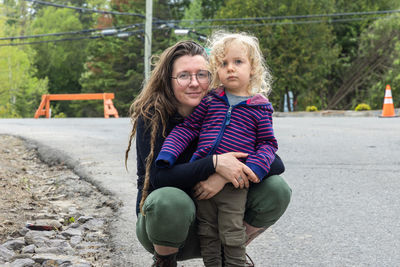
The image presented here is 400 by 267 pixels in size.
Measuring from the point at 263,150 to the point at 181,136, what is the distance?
39 centimetres

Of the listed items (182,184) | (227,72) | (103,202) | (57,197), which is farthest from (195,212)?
(57,197)

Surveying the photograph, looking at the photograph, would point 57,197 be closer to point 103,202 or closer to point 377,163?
point 103,202

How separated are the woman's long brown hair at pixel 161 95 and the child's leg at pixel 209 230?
0.31m

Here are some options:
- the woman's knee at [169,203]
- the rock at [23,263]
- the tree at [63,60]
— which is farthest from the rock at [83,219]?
the tree at [63,60]

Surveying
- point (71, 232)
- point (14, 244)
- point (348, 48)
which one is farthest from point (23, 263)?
point (348, 48)

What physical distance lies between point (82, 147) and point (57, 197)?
3.02 metres

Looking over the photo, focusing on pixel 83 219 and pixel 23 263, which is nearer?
pixel 23 263

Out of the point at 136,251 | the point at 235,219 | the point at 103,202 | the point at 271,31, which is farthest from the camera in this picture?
the point at 271,31

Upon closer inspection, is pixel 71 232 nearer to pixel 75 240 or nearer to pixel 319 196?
pixel 75 240

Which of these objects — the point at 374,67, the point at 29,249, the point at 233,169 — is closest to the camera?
the point at 233,169

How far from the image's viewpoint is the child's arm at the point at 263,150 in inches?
98.0

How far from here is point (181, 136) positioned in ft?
8.40

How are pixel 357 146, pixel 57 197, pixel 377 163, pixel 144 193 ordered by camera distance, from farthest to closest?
pixel 357 146, pixel 377 163, pixel 57 197, pixel 144 193

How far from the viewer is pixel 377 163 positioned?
242 inches
